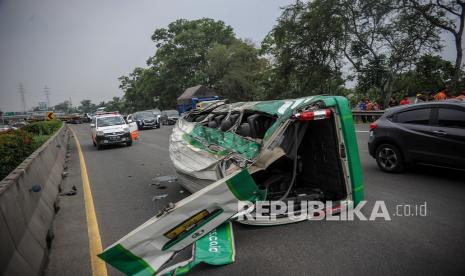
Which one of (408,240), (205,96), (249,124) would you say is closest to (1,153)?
(249,124)

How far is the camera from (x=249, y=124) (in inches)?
209

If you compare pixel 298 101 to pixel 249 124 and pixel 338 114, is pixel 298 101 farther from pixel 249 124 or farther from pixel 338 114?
pixel 249 124

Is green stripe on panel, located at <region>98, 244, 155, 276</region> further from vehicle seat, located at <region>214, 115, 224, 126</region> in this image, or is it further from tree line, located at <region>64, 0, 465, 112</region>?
tree line, located at <region>64, 0, 465, 112</region>

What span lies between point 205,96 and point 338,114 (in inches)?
1493

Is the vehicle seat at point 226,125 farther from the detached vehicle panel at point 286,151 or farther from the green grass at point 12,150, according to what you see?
the green grass at point 12,150

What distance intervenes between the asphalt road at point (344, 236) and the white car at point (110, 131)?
8.93 meters

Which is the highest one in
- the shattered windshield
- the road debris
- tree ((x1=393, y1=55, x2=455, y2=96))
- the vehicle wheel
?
tree ((x1=393, y1=55, x2=455, y2=96))

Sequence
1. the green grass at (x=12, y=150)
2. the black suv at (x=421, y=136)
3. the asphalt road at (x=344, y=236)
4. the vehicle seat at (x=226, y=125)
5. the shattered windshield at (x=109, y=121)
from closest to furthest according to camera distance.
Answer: the asphalt road at (x=344, y=236)
the vehicle seat at (x=226, y=125)
the black suv at (x=421, y=136)
the green grass at (x=12, y=150)
the shattered windshield at (x=109, y=121)

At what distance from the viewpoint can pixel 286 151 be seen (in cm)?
462

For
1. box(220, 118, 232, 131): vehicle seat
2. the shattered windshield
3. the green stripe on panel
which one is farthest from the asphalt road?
the shattered windshield

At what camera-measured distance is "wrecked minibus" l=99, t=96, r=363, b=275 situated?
3.35m

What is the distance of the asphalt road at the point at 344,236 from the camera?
11.7ft

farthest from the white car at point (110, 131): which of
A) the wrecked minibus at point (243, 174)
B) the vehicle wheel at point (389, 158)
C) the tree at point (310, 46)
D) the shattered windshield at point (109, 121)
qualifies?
the tree at point (310, 46)

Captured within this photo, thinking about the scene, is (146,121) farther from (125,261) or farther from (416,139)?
(125,261)
